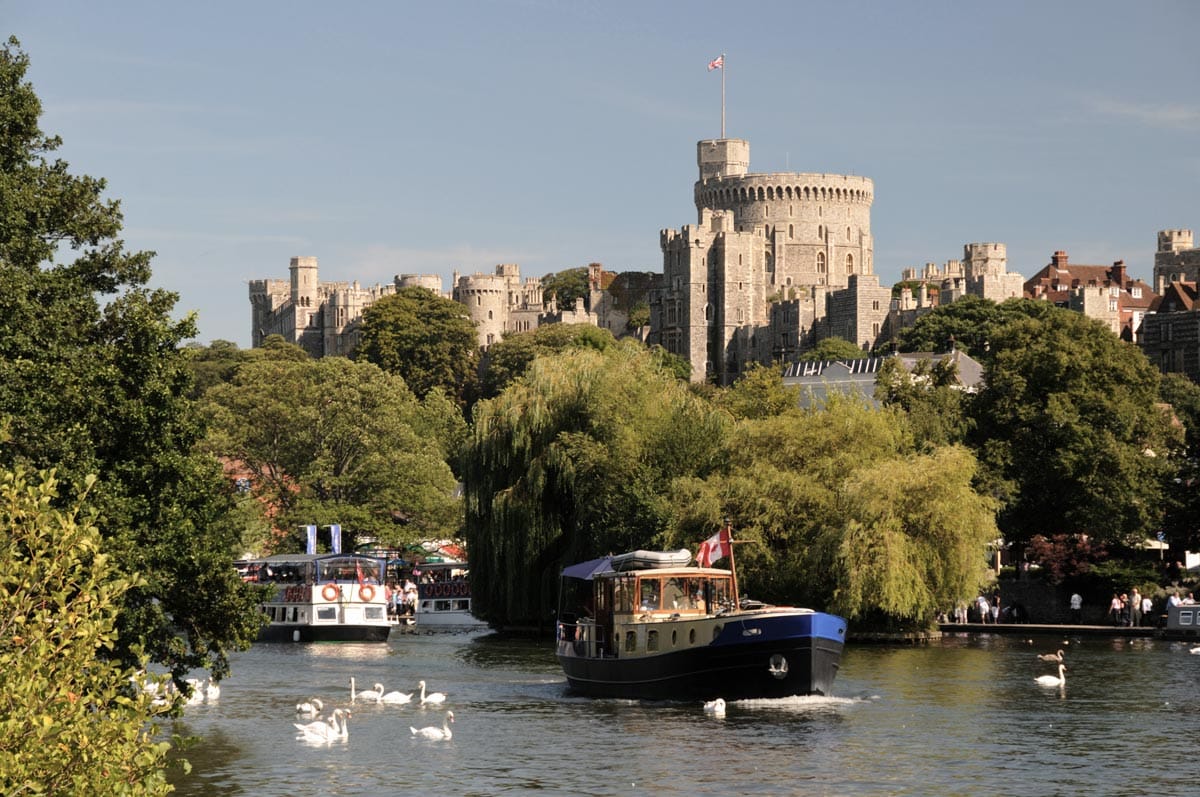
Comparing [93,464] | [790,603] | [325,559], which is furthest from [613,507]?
[93,464]

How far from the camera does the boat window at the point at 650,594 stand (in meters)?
45.7

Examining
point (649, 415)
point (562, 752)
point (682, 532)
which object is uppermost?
point (649, 415)

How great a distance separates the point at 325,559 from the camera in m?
72.8


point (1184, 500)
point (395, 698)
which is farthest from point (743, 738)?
point (1184, 500)

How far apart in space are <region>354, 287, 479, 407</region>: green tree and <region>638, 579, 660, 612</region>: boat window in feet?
417

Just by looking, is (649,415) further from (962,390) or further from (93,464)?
(93,464)

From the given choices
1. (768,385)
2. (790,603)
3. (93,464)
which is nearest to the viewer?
(93,464)

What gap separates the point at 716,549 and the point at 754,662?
383cm

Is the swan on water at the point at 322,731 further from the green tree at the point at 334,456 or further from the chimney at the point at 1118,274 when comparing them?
the chimney at the point at 1118,274

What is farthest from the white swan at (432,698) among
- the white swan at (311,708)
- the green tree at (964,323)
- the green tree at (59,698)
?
Result: the green tree at (964,323)

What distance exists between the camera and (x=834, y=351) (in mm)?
173500

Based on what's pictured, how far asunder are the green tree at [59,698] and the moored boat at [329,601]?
52.6 meters

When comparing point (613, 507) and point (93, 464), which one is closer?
point (93, 464)

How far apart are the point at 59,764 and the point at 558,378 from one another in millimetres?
50054
